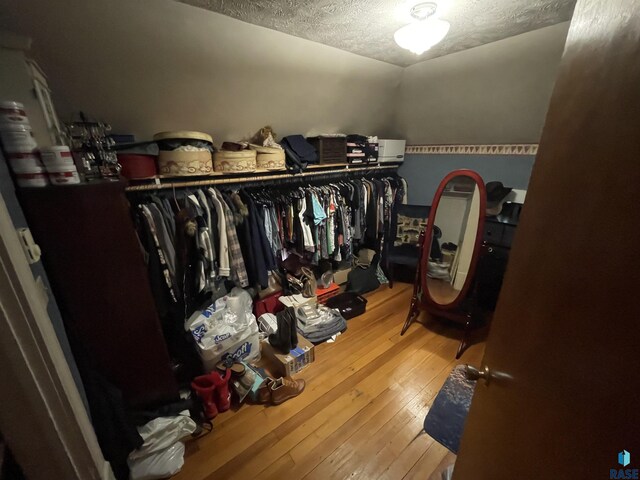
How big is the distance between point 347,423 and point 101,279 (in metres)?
1.53

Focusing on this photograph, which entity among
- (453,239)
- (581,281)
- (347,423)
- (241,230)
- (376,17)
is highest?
(376,17)

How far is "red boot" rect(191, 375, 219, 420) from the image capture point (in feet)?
4.98

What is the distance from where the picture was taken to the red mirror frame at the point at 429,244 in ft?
→ 6.30

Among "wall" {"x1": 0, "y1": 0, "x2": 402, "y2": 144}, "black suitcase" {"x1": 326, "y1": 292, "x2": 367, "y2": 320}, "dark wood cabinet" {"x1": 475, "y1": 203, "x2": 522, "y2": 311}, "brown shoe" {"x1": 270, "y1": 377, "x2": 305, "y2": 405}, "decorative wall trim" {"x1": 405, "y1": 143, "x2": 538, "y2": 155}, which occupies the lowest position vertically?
"brown shoe" {"x1": 270, "y1": 377, "x2": 305, "y2": 405}

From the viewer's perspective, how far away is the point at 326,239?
249cm

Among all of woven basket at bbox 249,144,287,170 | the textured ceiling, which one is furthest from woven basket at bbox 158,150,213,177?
the textured ceiling

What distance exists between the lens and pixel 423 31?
56.3 inches

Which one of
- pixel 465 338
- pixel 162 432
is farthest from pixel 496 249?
pixel 162 432

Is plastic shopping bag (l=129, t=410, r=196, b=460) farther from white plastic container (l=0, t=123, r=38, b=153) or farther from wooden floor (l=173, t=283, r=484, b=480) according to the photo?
white plastic container (l=0, t=123, r=38, b=153)

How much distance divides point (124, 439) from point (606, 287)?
175cm

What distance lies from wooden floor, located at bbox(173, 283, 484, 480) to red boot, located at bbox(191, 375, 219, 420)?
0.08 metres

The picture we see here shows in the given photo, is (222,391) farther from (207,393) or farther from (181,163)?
(181,163)

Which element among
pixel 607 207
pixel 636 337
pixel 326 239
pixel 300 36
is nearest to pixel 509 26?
pixel 300 36

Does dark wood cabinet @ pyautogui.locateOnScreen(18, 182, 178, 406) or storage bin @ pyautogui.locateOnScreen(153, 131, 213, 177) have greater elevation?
storage bin @ pyautogui.locateOnScreen(153, 131, 213, 177)
